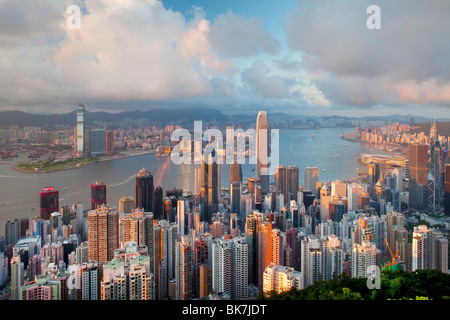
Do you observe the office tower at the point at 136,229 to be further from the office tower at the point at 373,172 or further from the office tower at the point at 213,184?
the office tower at the point at 373,172

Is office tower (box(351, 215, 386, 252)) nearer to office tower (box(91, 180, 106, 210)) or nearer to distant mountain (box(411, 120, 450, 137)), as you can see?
distant mountain (box(411, 120, 450, 137))

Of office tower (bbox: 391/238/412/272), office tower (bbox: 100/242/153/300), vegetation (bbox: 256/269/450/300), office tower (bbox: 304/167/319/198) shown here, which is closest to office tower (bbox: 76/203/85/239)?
office tower (bbox: 100/242/153/300)

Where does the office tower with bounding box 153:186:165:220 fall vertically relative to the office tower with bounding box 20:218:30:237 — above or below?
above

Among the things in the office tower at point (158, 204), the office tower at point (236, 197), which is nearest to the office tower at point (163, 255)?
the office tower at point (158, 204)

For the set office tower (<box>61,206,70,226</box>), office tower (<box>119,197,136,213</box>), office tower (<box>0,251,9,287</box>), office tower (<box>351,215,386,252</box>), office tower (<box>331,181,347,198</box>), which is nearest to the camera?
office tower (<box>0,251,9,287</box>)

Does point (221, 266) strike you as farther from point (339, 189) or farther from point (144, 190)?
point (339, 189)
